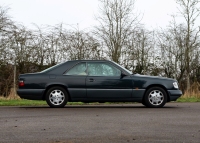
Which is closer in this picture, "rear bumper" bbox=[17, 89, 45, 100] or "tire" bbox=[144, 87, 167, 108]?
"rear bumper" bbox=[17, 89, 45, 100]

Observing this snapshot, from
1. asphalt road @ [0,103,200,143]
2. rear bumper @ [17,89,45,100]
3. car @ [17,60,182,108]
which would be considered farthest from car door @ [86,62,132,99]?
asphalt road @ [0,103,200,143]

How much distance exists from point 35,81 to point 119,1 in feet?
54.2

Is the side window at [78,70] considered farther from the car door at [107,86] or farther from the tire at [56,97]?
the tire at [56,97]

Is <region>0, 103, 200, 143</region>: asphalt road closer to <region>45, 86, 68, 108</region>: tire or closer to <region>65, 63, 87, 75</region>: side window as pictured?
<region>45, 86, 68, 108</region>: tire

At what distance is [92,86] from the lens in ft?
44.3

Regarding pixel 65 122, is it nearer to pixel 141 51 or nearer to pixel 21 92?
pixel 21 92

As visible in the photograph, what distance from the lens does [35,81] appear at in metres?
13.4

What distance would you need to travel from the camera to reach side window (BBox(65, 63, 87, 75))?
45.0 ft

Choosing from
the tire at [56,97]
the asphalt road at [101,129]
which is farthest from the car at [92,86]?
the asphalt road at [101,129]

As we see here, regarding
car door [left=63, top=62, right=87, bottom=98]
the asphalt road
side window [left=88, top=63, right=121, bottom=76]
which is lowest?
the asphalt road

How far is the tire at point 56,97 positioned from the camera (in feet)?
43.8

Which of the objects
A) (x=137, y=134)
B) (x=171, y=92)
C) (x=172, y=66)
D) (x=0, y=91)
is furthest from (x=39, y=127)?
(x=172, y=66)

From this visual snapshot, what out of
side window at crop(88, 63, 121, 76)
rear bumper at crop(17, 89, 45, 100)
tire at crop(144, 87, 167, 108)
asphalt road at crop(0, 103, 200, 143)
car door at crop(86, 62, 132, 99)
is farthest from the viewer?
side window at crop(88, 63, 121, 76)

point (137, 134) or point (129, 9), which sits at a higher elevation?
point (129, 9)
